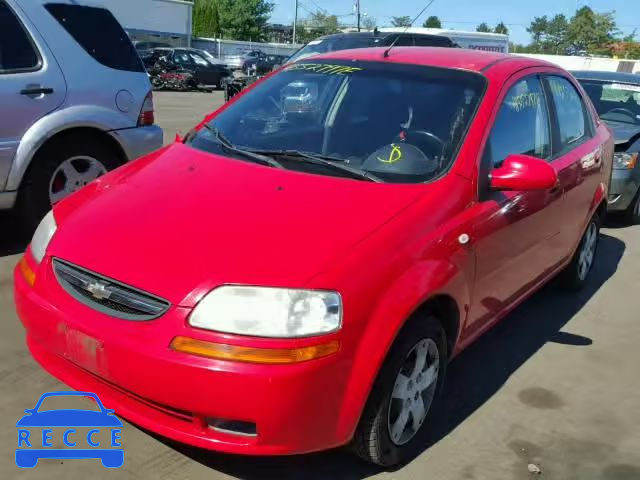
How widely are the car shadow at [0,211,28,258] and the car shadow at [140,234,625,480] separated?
9.32 feet

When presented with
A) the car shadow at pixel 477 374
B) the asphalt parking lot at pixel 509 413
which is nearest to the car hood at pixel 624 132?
the car shadow at pixel 477 374

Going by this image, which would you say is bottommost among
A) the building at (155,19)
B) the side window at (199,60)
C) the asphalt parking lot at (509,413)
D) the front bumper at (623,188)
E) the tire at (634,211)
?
the asphalt parking lot at (509,413)

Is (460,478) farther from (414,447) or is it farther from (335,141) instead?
(335,141)

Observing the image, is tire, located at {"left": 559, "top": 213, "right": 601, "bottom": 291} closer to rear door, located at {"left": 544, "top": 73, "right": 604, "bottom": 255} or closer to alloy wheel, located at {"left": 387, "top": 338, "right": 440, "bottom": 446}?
rear door, located at {"left": 544, "top": 73, "right": 604, "bottom": 255}

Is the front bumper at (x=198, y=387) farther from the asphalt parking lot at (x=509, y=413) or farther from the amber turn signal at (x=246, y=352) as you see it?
the asphalt parking lot at (x=509, y=413)

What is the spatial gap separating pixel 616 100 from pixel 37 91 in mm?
6425

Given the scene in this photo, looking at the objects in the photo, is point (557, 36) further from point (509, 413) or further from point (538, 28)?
point (509, 413)

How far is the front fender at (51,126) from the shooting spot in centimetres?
486

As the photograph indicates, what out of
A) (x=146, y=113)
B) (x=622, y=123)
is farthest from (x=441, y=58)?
(x=622, y=123)

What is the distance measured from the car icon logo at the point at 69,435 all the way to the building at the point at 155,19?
3506cm

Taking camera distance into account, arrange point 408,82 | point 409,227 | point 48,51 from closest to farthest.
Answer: point 409,227 < point 408,82 < point 48,51

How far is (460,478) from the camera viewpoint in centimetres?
284

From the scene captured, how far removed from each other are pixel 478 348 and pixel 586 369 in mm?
636

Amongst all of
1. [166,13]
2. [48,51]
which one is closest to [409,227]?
[48,51]
